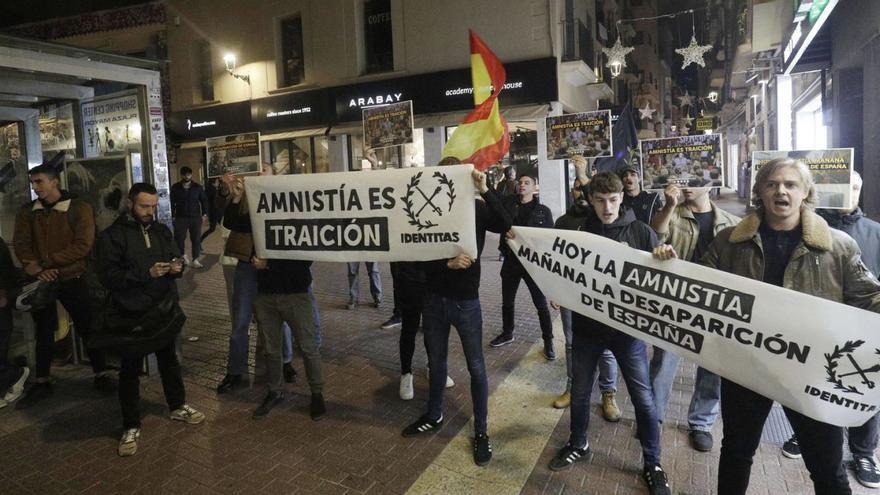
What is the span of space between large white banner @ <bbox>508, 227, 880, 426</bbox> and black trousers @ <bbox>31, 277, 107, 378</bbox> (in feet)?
14.2

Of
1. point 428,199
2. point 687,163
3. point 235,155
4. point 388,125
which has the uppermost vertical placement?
point 388,125

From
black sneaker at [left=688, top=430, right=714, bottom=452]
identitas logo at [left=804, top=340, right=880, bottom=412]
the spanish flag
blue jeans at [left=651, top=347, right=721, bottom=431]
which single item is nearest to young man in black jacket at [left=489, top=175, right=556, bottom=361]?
the spanish flag

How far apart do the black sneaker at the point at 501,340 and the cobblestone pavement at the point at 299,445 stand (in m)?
0.18

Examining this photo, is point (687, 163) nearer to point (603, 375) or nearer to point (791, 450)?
point (603, 375)

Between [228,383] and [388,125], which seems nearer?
[228,383]

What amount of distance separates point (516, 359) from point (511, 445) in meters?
1.83

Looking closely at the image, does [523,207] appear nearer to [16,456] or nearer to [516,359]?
[516,359]

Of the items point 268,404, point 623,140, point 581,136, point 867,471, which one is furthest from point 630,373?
point 623,140

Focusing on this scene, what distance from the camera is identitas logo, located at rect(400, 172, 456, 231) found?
12.9 ft

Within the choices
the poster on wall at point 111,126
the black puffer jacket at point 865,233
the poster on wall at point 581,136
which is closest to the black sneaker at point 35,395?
the poster on wall at point 111,126

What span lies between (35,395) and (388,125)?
5.69 metres

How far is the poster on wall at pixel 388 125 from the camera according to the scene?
8375mm

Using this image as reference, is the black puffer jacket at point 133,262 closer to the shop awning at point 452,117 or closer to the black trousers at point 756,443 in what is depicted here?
the black trousers at point 756,443

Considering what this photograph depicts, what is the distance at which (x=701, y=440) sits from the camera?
3932 millimetres
